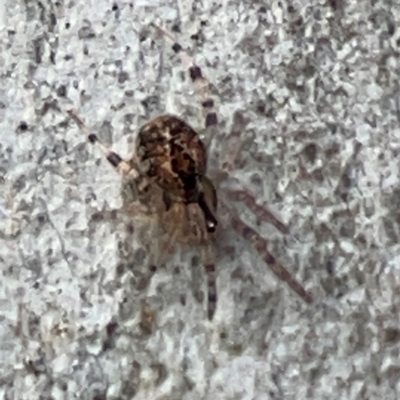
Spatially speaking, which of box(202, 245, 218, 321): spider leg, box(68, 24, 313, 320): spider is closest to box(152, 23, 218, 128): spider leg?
box(68, 24, 313, 320): spider

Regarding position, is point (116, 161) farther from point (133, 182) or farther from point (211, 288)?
point (211, 288)

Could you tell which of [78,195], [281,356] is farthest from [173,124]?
[281,356]

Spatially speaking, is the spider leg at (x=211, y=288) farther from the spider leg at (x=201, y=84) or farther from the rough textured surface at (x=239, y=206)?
the spider leg at (x=201, y=84)

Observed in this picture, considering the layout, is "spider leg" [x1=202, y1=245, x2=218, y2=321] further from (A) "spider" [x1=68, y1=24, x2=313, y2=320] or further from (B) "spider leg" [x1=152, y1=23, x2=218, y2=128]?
(B) "spider leg" [x1=152, y1=23, x2=218, y2=128]

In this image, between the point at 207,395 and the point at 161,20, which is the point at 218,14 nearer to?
the point at 161,20

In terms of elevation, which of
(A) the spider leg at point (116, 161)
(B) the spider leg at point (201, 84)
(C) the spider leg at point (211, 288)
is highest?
(B) the spider leg at point (201, 84)

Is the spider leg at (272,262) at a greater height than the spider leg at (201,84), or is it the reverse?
the spider leg at (201,84)

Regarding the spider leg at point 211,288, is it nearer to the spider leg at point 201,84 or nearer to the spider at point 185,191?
the spider at point 185,191

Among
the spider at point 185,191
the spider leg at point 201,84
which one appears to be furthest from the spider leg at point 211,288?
the spider leg at point 201,84

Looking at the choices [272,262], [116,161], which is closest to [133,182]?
[116,161]
